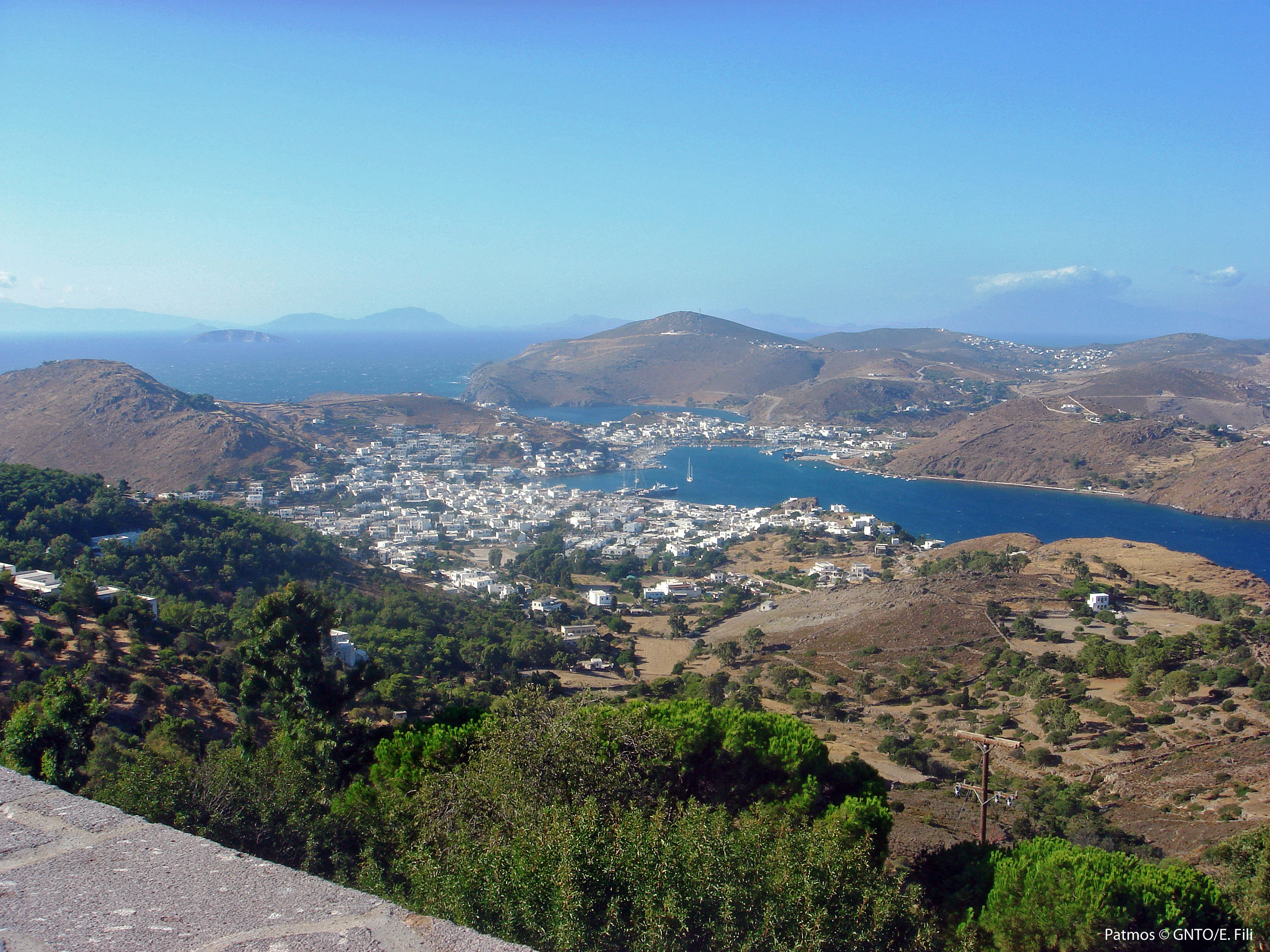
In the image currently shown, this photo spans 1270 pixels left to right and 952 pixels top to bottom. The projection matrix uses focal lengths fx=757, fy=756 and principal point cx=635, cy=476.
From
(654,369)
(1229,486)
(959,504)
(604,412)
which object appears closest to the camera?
(1229,486)

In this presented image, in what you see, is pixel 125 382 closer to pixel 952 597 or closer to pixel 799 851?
pixel 952 597

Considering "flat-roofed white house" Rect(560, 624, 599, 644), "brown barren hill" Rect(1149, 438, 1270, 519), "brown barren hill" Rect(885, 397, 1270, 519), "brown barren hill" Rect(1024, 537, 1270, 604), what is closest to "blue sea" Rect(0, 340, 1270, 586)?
"brown barren hill" Rect(1149, 438, 1270, 519)

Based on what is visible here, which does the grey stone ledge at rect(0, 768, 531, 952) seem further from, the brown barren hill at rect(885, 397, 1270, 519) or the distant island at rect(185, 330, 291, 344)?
the distant island at rect(185, 330, 291, 344)

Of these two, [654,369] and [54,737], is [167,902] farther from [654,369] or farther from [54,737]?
[654,369]

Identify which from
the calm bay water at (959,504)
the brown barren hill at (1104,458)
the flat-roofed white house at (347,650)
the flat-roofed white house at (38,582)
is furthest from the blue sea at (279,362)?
the flat-roofed white house at (347,650)

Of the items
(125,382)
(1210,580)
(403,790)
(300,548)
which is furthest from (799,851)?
(125,382)

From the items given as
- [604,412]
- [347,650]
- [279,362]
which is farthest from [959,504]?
[279,362]
